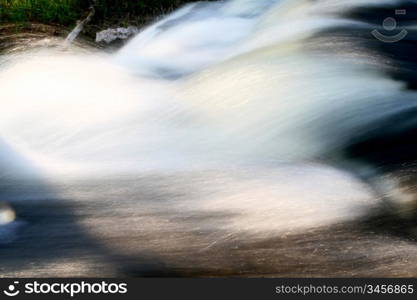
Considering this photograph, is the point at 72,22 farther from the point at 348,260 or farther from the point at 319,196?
the point at 348,260

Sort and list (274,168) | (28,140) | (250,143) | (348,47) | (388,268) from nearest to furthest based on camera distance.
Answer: (388,268), (274,168), (250,143), (28,140), (348,47)

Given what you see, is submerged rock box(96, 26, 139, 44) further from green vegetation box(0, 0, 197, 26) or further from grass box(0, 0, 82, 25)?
grass box(0, 0, 82, 25)

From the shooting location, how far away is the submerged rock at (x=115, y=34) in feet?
16.3

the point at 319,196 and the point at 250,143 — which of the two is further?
the point at 250,143

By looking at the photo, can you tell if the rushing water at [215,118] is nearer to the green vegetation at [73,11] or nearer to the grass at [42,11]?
the green vegetation at [73,11]

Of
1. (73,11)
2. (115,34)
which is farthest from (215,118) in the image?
(73,11)

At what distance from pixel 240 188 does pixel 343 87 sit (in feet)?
3.77

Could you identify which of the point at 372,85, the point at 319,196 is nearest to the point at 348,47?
the point at 372,85

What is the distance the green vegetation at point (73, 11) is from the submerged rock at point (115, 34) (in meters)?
0.09

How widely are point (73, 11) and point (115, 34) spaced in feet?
1.52

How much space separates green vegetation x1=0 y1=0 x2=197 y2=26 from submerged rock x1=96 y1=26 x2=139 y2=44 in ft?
0.31

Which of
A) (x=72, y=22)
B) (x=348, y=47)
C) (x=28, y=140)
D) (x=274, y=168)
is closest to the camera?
(x=274, y=168)

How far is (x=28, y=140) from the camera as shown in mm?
3602

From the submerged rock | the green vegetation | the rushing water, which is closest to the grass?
the green vegetation
